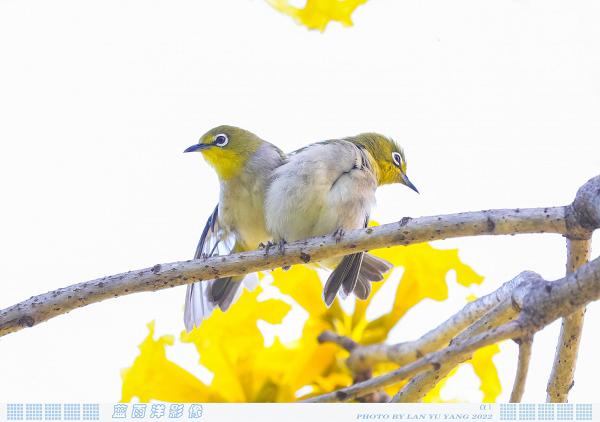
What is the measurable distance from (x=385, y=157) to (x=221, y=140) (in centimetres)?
59

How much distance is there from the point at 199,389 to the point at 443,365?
1.08 m

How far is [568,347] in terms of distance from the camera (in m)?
2.12

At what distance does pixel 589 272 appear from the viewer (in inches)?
72.0

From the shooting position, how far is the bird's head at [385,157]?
309 cm

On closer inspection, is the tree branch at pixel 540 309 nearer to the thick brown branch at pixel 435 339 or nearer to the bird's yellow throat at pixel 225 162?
the thick brown branch at pixel 435 339

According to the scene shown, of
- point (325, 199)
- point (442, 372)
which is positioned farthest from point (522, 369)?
point (325, 199)

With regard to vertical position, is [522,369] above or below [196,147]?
below

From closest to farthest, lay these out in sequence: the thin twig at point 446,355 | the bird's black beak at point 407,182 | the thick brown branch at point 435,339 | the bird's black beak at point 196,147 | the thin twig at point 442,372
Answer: the thin twig at point 446,355 → the thin twig at point 442,372 → the thick brown branch at point 435,339 → the bird's black beak at point 196,147 → the bird's black beak at point 407,182

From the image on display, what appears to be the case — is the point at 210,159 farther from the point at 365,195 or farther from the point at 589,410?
the point at 589,410

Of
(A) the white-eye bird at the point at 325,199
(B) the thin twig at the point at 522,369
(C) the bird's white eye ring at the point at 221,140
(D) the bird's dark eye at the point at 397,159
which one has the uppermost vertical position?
(C) the bird's white eye ring at the point at 221,140

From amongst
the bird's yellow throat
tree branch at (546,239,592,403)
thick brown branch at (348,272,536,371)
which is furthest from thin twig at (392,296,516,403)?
the bird's yellow throat

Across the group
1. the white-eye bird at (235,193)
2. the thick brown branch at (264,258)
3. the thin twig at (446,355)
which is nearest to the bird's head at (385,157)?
the white-eye bird at (235,193)

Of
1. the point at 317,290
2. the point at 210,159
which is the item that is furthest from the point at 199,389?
the point at 210,159

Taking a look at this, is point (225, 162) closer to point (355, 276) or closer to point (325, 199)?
point (325, 199)
